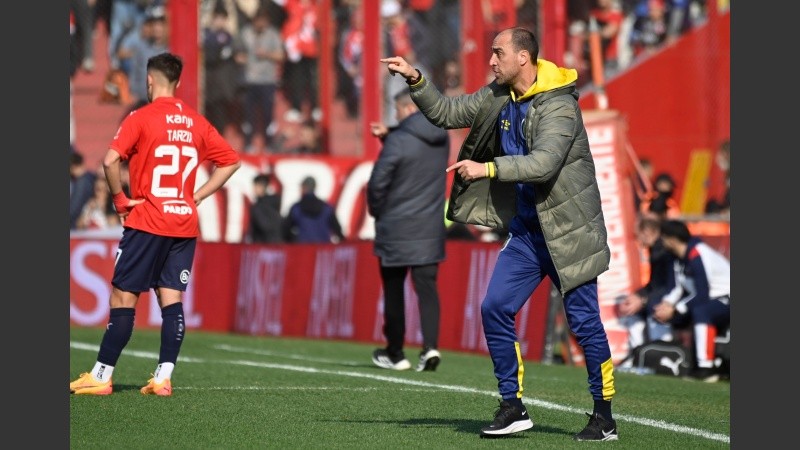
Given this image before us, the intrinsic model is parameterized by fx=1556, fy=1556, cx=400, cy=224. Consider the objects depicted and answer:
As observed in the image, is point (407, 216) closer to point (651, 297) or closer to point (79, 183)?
point (651, 297)

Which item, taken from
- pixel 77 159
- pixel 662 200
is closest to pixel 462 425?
pixel 662 200

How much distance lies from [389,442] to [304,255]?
10.3m

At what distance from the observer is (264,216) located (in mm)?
20797

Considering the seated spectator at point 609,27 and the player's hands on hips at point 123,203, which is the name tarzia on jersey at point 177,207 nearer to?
the player's hands on hips at point 123,203

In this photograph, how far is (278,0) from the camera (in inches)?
868

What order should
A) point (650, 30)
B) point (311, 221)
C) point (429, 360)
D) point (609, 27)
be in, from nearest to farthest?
point (429, 360) → point (311, 221) → point (609, 27) → point (650, 30)

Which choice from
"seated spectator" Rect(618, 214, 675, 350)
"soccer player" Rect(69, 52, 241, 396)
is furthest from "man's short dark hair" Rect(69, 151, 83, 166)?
"soccer player" Rect(69, 52, 241, 396)

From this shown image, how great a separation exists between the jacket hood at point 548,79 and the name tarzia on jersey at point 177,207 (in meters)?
2.54

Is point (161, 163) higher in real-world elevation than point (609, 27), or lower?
lower

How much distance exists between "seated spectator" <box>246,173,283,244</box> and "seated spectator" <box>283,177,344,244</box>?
165 millimetres

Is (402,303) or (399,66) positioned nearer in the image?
(399,66)

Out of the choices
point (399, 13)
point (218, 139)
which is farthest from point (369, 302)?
point (218, 139)

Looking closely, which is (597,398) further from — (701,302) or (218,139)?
(701,302)

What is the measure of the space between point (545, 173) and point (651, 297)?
24.6ft
